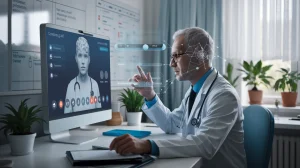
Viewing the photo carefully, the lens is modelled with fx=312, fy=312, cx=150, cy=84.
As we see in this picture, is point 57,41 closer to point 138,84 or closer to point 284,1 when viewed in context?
point 138,84

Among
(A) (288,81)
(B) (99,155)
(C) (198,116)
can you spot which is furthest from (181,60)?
(A) (288,81)

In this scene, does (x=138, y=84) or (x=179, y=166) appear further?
(x=138, y=84)

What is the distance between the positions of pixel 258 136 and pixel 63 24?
1.20 metres

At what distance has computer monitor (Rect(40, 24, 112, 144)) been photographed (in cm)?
125

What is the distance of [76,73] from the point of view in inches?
56.0

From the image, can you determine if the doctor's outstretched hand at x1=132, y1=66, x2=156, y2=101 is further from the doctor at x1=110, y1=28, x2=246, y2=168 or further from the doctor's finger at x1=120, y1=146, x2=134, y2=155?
the doctor's finger at x1=120, y1=146, x2=134, y2=155

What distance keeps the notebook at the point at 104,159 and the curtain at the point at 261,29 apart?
184 centimetres

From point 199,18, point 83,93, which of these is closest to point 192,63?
point 83,93

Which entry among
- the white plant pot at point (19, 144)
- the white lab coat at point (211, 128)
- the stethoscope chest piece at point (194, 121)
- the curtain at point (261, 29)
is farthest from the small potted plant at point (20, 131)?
the curtain at point (261, 29)

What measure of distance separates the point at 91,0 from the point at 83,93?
32.9 inches

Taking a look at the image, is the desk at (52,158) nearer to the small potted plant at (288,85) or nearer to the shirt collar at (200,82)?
the shirt collar at (200,82)

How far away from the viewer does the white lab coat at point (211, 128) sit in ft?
3.92

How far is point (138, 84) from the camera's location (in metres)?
1.89

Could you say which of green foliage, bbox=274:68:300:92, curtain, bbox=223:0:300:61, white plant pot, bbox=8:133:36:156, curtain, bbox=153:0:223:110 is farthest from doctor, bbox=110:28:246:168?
green foliage, bbox=274:68:300:92
